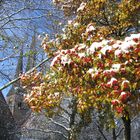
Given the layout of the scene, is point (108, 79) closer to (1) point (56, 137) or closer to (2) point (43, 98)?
(2) point (43, 98)

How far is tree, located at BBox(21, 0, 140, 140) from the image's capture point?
259 inches

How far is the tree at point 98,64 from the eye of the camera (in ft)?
21.6

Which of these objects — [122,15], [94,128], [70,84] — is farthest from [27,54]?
[94,128]

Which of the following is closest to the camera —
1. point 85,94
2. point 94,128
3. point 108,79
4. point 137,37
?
point 137,37

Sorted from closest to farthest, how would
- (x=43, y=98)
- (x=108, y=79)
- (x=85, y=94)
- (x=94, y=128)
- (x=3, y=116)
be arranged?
1. (x=108, y=79)
2. (x=85, y=94)
3. (x=43, y=98)
4. (x=3, y=116)
5. (x=94, y=128)

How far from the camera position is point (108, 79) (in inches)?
269

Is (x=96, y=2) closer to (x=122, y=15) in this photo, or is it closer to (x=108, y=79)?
(x=122, y=15)

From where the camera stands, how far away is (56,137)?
97.6 ft

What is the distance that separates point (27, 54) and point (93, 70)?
6.24 m

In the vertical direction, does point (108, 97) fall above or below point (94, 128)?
below

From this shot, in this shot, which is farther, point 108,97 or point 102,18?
point 102,18

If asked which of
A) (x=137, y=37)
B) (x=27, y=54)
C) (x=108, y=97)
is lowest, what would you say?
(x=108, y=97)

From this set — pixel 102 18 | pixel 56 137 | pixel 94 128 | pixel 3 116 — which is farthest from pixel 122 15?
pixel 56 137

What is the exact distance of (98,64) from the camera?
7.02 metres
